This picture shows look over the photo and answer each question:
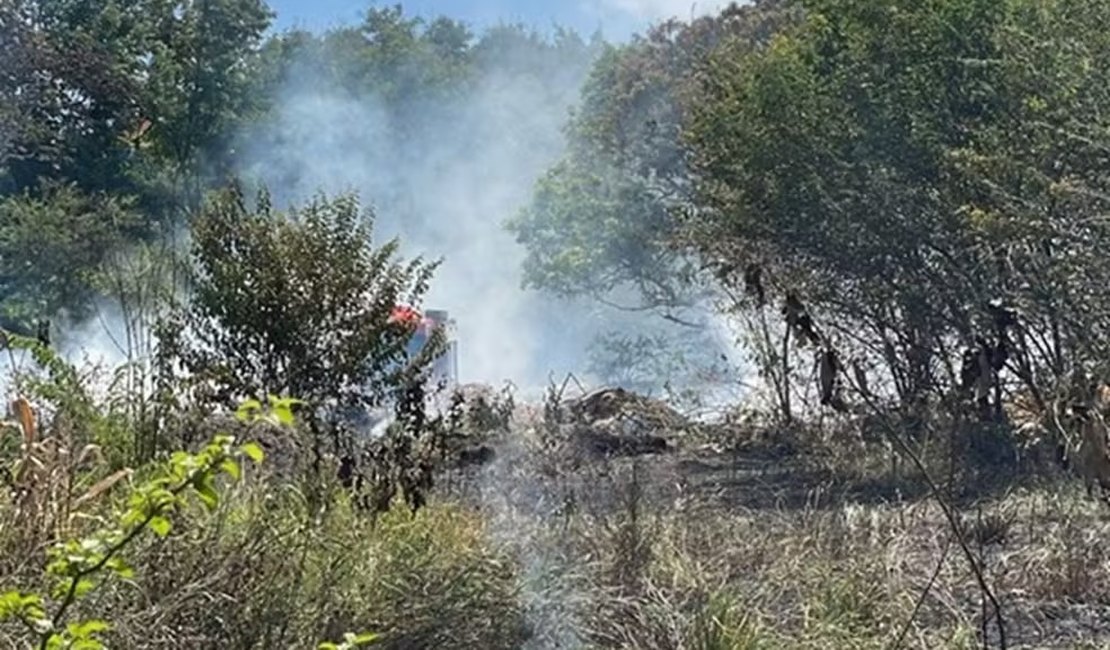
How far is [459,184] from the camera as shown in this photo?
34.0 metres

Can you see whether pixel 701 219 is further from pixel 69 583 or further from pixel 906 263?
pixel 69 583

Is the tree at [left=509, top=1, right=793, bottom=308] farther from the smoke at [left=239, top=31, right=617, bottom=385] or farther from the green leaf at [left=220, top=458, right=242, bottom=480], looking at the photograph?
the green leaf at [left=220, top=458, right=242, bottom=480]

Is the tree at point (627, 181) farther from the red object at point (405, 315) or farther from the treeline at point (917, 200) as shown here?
the red object at point (405, 315)

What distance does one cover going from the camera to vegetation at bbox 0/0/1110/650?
182 inches

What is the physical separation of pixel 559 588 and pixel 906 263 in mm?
7045

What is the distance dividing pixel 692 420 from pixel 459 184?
19.3 metres

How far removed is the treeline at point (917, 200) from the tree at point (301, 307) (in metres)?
2.62

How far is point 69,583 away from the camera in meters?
2.21

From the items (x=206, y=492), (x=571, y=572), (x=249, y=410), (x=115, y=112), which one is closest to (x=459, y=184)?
(x=115, y=112)

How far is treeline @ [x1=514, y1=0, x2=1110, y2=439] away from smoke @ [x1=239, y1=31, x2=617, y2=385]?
49.5 ft

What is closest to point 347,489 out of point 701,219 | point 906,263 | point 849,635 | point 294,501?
point 294,501

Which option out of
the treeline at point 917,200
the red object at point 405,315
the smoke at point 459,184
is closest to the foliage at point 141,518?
the treeline at point 917,200

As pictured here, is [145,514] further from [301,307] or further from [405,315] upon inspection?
[405,315]

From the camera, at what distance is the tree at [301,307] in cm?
962
